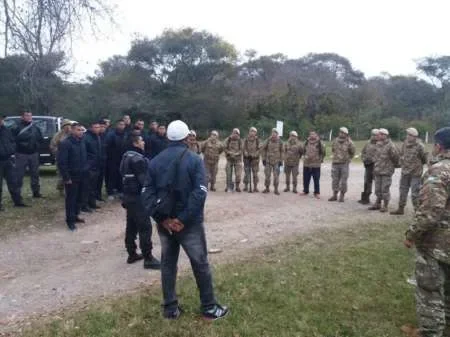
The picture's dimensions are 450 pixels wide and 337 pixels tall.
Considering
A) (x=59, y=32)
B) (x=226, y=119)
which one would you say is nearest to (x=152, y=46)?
(x=226, y=119)

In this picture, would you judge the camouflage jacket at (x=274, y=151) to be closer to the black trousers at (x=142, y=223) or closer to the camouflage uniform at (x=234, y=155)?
the camouflage uniform at (x=234, y=155)

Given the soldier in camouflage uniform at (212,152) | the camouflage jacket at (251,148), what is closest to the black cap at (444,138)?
the camouflage jacket at (251,148)

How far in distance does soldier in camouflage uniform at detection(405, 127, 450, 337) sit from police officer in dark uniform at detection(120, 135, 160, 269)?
10.9 ft

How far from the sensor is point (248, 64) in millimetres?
43219

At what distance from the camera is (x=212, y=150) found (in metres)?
12.9

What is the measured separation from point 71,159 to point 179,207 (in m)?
4.78

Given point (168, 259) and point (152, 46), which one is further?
point (152, 46)

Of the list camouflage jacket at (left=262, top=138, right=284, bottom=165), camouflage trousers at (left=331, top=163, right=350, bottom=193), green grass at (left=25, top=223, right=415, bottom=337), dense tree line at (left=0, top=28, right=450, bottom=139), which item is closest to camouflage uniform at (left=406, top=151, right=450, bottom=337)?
green grass at (left=25, top=223, right=415, bottom=337)

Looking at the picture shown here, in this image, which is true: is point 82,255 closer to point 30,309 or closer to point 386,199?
point 30,309

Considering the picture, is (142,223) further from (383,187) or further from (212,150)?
(212,150)

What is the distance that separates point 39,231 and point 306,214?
5.50 meters

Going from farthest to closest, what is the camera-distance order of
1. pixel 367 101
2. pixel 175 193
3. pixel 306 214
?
pixel 367 101
pixel 306 214
pixel 175 193

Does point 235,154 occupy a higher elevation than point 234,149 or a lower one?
lower

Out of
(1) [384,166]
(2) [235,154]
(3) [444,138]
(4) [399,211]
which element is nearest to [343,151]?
Answer: (1) [384,166]
